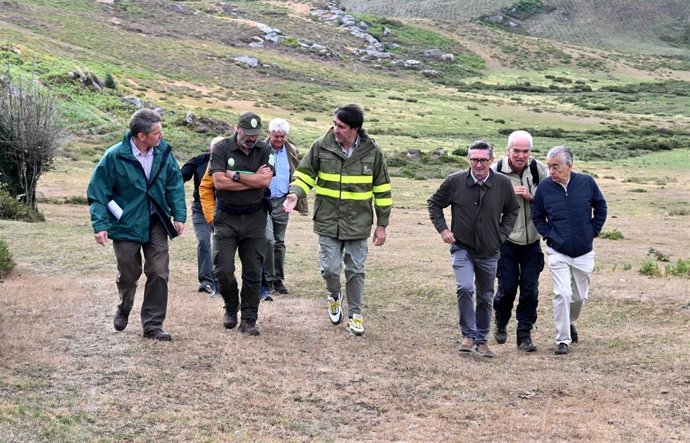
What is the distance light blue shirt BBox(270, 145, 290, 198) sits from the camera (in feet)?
33.0

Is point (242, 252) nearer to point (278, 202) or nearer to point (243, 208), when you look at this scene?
point (243, 208)

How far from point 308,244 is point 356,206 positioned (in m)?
7.85

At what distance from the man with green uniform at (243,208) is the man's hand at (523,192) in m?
2.26

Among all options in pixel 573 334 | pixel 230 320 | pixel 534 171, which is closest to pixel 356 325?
pixel 230 320

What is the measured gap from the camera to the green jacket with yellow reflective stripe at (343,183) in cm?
809

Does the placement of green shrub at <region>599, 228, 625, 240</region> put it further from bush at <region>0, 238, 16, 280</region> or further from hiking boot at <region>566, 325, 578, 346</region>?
bush at <region>0, 238, 16, 280</region>

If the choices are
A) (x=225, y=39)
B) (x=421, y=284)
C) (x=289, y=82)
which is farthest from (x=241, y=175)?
(x=225, y=39)

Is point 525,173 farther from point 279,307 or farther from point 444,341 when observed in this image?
point 279,307

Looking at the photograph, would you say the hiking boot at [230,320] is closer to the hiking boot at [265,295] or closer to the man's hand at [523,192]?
the hiking boot at [265,295]

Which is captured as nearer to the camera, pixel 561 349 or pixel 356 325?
pixel 561 349

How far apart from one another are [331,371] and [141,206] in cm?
211

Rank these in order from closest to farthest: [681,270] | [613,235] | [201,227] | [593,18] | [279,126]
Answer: [279,126] → [201,227] → [681,270] → [613,235] → [593,18]

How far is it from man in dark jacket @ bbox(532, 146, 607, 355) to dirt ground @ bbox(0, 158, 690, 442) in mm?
553

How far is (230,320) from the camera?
332 inches
